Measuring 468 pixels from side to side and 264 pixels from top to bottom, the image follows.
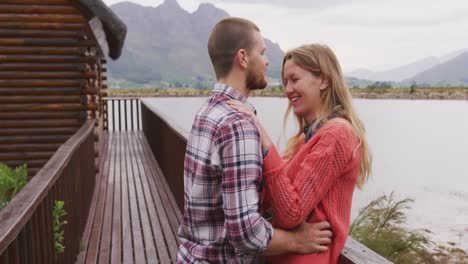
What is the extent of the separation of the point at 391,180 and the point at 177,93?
89.4 m

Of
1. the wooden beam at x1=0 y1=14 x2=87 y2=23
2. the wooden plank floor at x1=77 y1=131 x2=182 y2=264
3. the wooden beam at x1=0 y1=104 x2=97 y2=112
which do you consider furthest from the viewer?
the wooden beam at x1=0 y1=104 x2=97 y2=112

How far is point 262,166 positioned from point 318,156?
0.18 metres

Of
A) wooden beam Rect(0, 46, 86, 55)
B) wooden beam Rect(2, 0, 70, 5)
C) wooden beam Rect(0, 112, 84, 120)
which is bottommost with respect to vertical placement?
wooden beam Rect(0, 112, 84, 120)

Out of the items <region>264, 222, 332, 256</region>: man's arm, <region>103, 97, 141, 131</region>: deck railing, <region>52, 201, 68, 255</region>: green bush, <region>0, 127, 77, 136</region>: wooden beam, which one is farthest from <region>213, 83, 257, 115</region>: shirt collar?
<region>103, 97, 141, 131</region>: deck railing

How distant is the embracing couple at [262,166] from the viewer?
68.2 inches

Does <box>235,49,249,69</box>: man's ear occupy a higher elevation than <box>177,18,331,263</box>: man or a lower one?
higher

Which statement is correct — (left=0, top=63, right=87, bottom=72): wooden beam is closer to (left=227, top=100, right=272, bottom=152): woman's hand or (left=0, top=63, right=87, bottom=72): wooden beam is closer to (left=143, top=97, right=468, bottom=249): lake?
(left=143, top=97, right=468, bottom=249): lake

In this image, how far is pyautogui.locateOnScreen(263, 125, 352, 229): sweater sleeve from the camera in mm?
1744

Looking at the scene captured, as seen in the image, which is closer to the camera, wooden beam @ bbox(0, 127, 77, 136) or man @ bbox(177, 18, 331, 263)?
man @ bbox(177, 18, 331, 263)

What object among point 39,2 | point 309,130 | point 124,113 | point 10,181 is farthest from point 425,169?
point 309,130

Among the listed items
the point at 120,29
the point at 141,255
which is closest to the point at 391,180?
the point at 120,29

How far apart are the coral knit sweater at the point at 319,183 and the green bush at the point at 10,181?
6.54 metres

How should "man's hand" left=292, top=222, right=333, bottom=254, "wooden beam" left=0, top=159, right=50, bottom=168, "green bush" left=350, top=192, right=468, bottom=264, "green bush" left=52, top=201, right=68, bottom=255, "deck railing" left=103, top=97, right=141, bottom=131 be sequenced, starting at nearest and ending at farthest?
"man's hand" left=292, top=222, right=333, bottom=254
"green bush" left=52, top=201, right=68, bottom=255
"green bush" left=350, top=192, right=468, bottom=264
"wooden beam" left=0, top=159, right=50, bottom=168
"deck railing" left=103, top=97, right=141, bottom=131

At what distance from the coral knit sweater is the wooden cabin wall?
25.9ft
